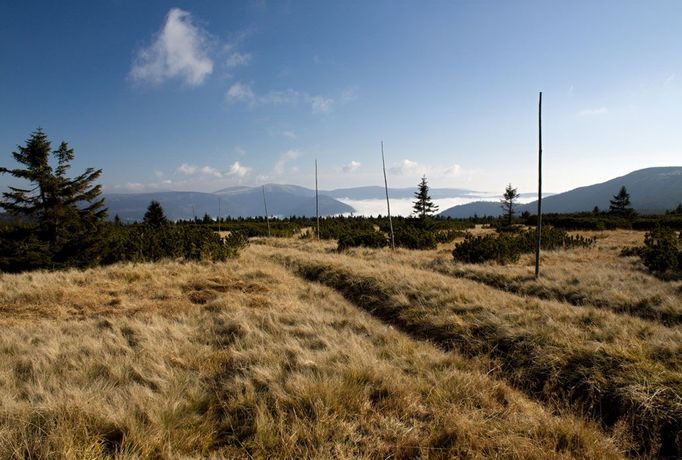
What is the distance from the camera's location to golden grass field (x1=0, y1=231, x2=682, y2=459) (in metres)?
3.21

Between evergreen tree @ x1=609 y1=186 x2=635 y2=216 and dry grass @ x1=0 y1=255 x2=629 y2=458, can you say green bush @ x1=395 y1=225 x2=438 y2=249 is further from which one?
evergreen tree @ x1=609 y1=186 x2=635 y2=216

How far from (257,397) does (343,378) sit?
1.13 meters

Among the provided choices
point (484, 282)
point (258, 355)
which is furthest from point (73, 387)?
point (484, 282)

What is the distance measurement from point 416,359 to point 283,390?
2292 mm

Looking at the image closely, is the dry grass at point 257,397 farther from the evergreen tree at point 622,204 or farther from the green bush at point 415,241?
the evergreen tree at point 622,204

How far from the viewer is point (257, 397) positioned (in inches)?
153

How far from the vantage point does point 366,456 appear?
9.96 feet

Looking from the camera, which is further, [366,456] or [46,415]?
[46,415]

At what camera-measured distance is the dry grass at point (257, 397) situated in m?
3.13

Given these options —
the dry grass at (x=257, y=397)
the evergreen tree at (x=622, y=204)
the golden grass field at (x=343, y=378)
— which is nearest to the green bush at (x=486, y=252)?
the golden grass field at (x=343, y=378)

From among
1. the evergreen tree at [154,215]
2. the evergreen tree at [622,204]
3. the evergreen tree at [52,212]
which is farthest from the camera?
the evergreen tree at [622,204]

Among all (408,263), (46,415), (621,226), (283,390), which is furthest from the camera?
(621,226)

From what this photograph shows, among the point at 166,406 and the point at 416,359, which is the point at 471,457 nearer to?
the point at 416,359

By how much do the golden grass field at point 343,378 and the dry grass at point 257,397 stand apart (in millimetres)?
23
